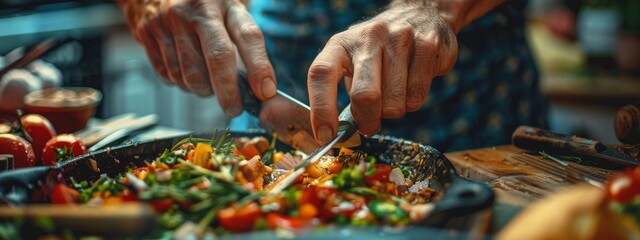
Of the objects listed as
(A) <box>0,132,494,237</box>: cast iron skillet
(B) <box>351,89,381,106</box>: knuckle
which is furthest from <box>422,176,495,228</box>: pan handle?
(B) <box>351,89,381,106</box>: knuckle

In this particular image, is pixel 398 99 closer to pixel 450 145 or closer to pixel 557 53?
pixel 450 145

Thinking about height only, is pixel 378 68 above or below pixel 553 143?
above

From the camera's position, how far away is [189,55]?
189 centimetres

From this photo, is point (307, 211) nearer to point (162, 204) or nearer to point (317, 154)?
point (162, 204)

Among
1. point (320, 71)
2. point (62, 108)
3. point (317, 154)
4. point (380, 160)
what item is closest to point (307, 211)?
point (317, 154)

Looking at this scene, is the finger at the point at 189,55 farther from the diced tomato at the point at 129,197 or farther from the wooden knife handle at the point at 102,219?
the wooden knife handle at the point at 102,219

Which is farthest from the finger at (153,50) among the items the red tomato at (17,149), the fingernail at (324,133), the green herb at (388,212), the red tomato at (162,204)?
the green herb at (388,212)

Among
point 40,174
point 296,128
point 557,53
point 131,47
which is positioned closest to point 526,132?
point 296,128

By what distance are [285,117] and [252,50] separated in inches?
8.7

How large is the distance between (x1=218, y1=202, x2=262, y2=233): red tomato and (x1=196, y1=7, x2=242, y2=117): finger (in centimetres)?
79

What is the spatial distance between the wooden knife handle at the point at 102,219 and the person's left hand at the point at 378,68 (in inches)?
24.1

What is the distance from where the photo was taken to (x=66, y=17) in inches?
215

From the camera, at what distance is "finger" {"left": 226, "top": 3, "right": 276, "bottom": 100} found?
170cm

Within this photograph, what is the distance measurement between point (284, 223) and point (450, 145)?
59.7 inches
